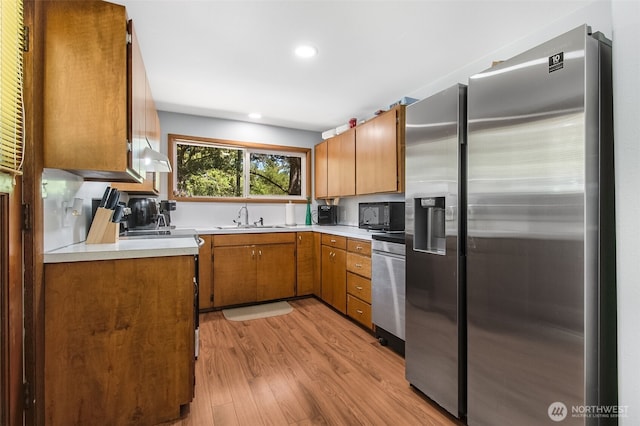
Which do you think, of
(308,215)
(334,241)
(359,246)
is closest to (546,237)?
(359,246)

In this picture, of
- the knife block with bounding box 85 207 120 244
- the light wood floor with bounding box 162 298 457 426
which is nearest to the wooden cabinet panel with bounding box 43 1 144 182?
the knife block with bounding box 85 207 120 244

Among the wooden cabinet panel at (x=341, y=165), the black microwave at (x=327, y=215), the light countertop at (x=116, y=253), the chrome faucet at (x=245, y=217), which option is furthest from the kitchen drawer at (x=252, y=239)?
the light countertop at (x=116, y=253)

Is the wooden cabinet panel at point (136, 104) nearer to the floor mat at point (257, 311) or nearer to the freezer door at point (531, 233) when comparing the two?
the freezer door at point (531, 233)

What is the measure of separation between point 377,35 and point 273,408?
8.07 feet

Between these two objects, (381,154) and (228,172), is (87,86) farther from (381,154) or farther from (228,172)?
(228,172)

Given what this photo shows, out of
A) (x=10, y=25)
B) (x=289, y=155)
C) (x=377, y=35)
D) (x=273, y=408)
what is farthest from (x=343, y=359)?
(x=289, y=155)

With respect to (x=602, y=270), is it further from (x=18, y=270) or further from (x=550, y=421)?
(x=18, y=270)

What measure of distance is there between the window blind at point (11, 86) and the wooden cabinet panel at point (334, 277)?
8.38 ft

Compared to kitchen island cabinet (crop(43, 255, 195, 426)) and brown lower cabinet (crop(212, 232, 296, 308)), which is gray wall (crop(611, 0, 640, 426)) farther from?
brown lower cabinet (crop(212, 232, 296, 308))

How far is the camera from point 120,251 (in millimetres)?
1511

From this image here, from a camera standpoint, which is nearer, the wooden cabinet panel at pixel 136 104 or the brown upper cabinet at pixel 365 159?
the wooden cabinet panel at pixel 136 104

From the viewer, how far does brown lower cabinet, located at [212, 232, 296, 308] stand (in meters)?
3.39

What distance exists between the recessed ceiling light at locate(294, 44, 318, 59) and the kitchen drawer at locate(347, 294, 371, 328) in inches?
85.7

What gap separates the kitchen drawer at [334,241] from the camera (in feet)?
10.5
